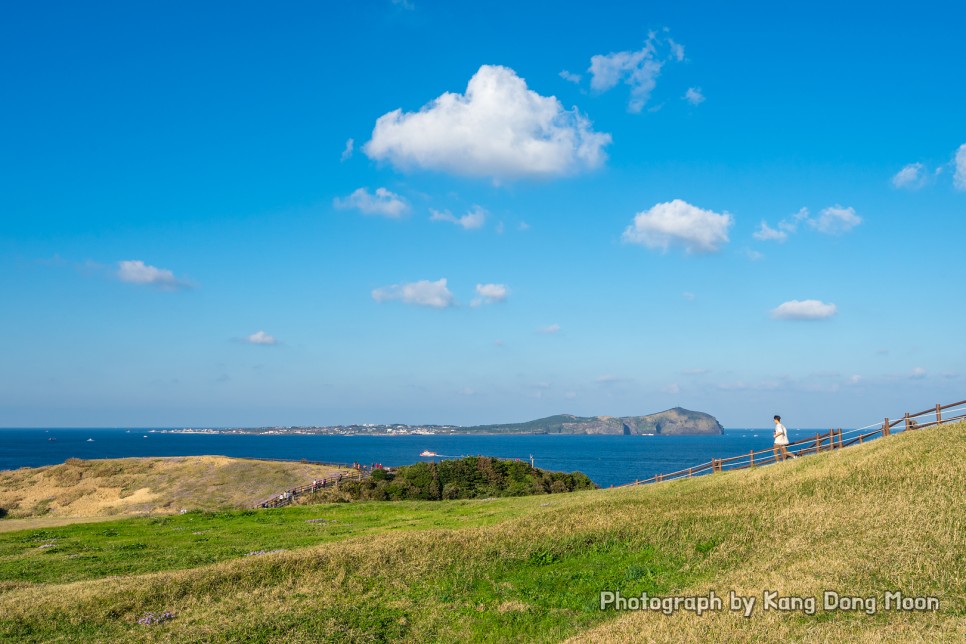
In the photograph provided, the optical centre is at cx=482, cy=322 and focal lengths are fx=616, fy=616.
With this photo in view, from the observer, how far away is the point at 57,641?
1455cm

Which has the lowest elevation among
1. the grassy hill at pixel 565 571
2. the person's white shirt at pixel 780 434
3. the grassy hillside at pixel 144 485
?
the grassy hillside at pixel 144 485

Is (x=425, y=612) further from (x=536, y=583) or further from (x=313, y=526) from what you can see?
(x=313, y=526)

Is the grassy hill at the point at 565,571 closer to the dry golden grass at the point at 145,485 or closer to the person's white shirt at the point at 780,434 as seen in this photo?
the person's white shirt at the point at 780,434

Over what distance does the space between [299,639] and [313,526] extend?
739 inches

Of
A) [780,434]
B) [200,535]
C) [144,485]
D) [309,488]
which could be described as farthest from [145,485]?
[780,434]

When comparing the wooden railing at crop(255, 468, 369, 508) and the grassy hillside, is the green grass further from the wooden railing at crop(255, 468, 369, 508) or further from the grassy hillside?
the grassy hillside

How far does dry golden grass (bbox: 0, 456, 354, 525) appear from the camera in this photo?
57.8 m

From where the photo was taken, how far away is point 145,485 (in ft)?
212

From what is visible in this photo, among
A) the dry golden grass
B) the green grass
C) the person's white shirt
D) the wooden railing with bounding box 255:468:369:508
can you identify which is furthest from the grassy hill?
the dry golden grass

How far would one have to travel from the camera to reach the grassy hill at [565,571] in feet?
47.2

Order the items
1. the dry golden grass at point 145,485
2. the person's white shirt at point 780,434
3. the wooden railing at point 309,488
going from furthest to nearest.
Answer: the dry golden grass at point 145,485 < the wooden railing at point 309,488 < the person's white shirt at point 780,434

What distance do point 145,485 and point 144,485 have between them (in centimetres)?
10

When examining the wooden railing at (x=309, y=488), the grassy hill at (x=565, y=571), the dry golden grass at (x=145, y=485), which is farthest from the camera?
the dry golden grass at (x=145, y=485)

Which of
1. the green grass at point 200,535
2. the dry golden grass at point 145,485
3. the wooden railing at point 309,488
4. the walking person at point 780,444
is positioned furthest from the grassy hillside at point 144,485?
the walking person at point 780,444
